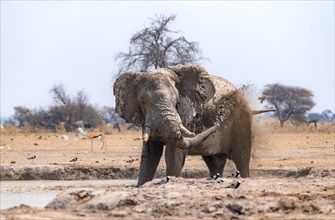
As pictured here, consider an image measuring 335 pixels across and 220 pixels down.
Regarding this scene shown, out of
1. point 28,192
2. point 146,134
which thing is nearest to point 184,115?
point 146,134

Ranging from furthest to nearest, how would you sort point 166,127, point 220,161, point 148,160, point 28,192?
point 220,161 < point 28,192 < point 148,160 < point 166,127

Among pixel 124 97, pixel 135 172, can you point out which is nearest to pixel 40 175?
pixel 135 172

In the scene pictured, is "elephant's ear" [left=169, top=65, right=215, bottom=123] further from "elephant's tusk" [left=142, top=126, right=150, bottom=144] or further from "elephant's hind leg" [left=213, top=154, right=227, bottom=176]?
"elephant's hind leg" [left=213, top=154, right=227, bottom=176]

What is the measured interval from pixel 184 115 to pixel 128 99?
1058 millimetres

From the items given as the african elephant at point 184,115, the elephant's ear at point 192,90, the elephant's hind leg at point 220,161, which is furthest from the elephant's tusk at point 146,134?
the elephant's hind leg at point 220,161

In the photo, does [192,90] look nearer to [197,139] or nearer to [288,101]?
[197,139]

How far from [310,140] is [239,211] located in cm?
2516

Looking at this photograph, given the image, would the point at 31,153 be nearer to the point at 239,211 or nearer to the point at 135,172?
the point at 135,172

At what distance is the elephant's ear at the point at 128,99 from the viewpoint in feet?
55.7

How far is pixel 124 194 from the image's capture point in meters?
11.8

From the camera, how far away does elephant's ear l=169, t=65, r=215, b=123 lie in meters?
17.0

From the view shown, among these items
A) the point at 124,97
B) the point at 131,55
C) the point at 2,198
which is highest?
the point at 131,55

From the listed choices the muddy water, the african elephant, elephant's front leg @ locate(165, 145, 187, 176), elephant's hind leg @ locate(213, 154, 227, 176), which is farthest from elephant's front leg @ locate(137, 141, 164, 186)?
elephant's hind leg @ locate(213, 154, 227, 176)

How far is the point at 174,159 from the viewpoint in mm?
16234
